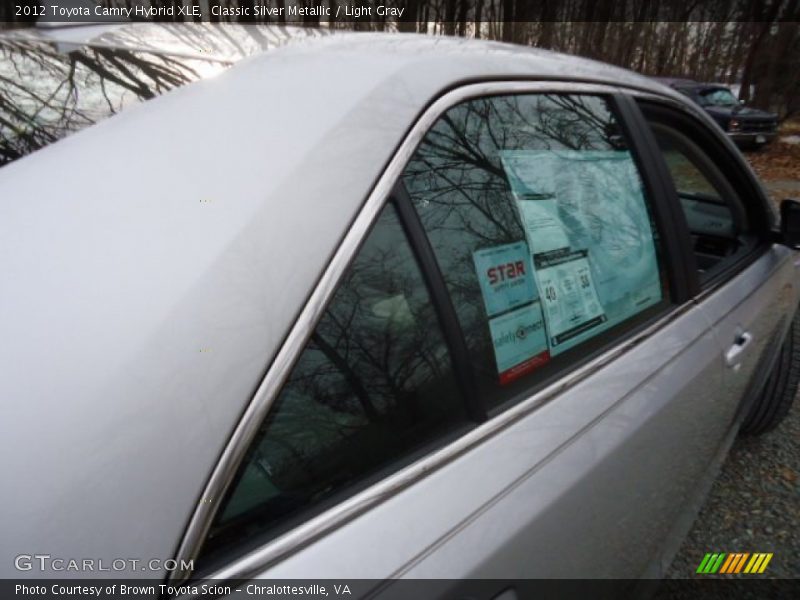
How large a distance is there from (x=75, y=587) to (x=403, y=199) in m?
0.72

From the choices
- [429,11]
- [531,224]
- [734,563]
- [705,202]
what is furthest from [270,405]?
[429,11]

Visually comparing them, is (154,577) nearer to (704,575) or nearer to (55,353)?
(55,353)

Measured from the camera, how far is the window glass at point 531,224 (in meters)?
1.08

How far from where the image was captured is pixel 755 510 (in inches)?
98.7

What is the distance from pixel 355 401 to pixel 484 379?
0.30m

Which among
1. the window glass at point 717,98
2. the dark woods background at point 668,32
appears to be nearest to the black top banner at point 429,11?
the dark woods background at point 668,32

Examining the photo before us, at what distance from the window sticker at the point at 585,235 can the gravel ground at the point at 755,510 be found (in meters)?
1.37

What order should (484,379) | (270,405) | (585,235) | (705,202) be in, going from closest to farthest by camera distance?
1. (270,405)
2. (484,379)
3. (585,235)
4. (705,202)

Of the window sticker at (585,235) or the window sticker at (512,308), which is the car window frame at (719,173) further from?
the window sticker at (512,308)

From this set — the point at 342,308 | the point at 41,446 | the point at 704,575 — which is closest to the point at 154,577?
the point at 41,446

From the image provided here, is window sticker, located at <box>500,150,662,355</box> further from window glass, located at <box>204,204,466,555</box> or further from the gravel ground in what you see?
the gravel ground

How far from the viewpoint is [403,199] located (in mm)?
952

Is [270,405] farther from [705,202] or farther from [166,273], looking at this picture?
[705,202]

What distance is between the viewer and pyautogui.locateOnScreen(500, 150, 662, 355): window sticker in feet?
4.15
